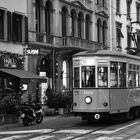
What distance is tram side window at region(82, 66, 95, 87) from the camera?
1795cm

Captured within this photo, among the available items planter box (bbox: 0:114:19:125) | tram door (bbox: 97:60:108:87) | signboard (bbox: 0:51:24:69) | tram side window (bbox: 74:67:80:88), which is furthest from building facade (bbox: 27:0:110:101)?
tram door (bbox: 97:60:108:87)

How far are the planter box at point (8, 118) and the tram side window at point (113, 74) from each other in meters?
4.68

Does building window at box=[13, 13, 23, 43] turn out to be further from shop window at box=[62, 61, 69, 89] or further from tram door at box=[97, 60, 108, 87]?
tram door at box=[97, 60, 108, 87]

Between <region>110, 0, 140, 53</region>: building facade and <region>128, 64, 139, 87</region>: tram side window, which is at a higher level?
<region>110, 0, 140, 53</region>: building facade

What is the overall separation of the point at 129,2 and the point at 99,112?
3240cm

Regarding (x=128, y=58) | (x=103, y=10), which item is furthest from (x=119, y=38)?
(x=128, y=58)

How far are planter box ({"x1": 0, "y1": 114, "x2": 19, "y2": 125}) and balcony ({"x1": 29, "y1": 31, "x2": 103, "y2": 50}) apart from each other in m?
9.61

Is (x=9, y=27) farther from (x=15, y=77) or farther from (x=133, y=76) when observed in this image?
(x=133, y=76)

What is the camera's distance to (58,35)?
3203 cm

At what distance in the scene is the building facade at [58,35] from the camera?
2936 cm

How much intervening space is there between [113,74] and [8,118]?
197 inches


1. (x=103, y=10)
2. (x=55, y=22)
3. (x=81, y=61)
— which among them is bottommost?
(x=81, y=61)

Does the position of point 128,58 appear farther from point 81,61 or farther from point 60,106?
point 60,106

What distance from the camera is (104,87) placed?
1791cm
